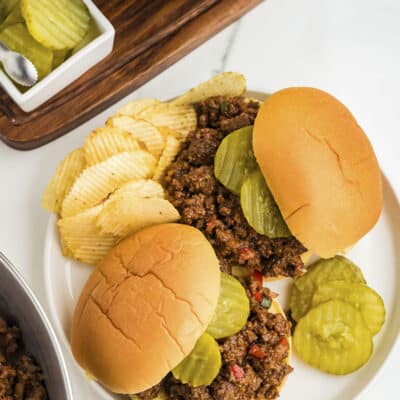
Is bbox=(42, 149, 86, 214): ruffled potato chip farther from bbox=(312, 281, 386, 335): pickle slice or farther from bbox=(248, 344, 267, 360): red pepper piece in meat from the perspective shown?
bbox=(312, 281, 386, 335): pickle slice

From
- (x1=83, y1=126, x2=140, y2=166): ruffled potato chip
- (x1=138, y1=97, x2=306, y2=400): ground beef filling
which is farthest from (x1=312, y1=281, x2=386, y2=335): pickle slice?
(x1=83, y1=126, x2=140, y2=166): ruffled potato chip

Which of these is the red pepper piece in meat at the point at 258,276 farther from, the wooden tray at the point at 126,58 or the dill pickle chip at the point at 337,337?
the wooden tray at the point at 126,58

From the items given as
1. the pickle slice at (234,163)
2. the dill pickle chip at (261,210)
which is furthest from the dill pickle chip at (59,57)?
the dill pickle chip at (261,210)

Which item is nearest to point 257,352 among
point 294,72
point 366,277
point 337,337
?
point 337,337

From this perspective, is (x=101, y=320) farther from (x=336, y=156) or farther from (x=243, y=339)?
(x=336, y=156)

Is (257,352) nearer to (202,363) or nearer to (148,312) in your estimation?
(202,363)
